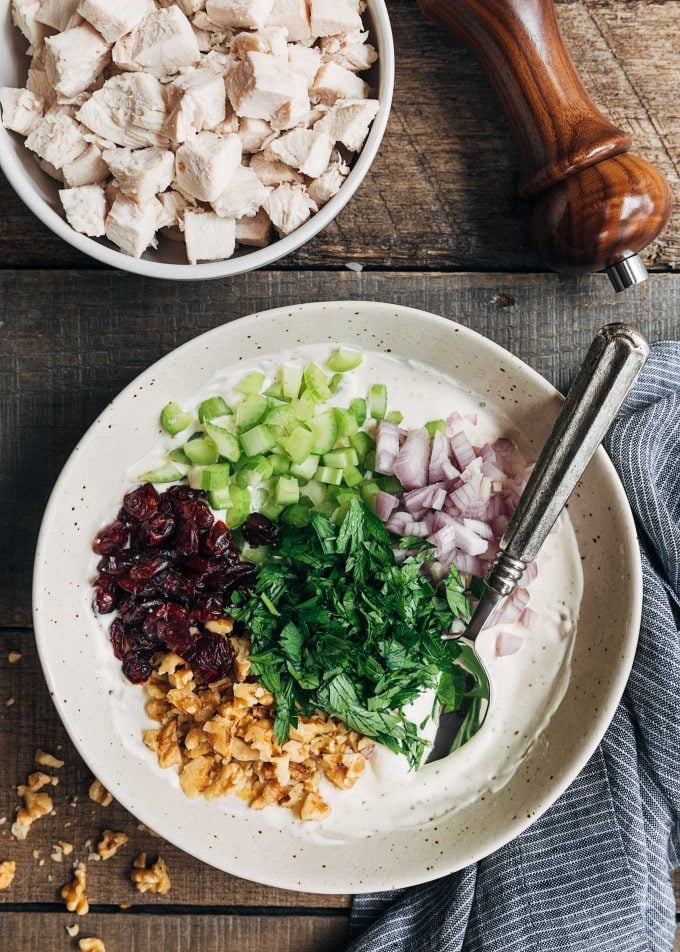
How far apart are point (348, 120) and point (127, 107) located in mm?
365

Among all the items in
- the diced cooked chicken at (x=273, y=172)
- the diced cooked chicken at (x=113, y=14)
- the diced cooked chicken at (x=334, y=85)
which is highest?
the diced cooked chicken at (x=113, y=14)

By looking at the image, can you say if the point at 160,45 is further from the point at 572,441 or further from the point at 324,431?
the point at 572,441

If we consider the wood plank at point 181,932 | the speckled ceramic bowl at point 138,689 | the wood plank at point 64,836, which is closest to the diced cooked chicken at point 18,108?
the speckled ceramic bowl at point 138,689

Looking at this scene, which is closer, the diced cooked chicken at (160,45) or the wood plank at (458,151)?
the diced cooked chicken at (160,45)

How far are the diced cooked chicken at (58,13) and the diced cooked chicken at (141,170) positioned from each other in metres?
0.22

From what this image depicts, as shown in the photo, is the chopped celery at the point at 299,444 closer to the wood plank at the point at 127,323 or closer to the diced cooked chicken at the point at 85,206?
the wood plank at the point at 127,323

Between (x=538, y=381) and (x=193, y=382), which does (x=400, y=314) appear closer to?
(x=538, y=381)

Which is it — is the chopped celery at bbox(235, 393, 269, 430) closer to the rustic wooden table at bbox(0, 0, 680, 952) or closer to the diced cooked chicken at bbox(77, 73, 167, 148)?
the rustic wooden table at bbox(0, 0, 680, 952)

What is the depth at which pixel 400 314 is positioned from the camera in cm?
155

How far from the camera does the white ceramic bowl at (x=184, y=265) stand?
4.64ft

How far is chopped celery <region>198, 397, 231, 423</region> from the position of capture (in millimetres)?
1597

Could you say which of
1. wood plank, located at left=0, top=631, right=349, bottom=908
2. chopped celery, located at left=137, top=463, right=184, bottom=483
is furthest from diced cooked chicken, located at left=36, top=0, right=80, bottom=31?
wood plank, located at left=0, top=631, right=349, bottom=908

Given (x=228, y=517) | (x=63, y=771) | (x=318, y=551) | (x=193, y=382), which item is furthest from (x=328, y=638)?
(x=63, y=771)

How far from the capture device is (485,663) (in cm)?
162
